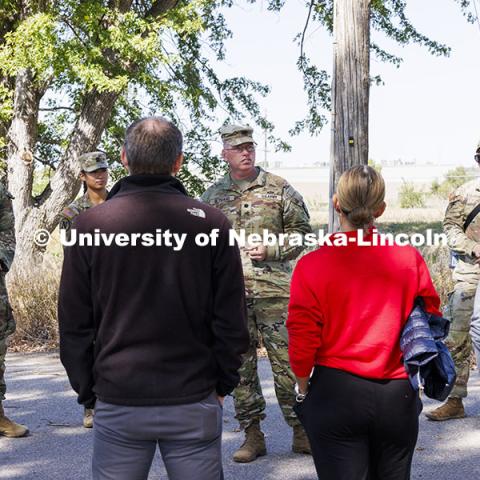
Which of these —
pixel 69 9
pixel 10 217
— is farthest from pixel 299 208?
pixel 69 9

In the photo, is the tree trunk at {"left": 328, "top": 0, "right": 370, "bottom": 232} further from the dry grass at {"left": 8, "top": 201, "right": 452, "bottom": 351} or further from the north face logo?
the north face logo

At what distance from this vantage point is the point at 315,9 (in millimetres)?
15672

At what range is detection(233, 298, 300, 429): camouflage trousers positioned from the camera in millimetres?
5617

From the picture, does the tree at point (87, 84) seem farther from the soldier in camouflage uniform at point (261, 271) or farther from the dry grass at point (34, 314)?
the soldier in camouflage uniform at point (261, 271)

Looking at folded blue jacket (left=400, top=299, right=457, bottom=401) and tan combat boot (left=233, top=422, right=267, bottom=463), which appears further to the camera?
tan combat boot (left=233, top=422, right=267, bottom=463)

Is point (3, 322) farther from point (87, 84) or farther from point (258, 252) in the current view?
point (87, 84)

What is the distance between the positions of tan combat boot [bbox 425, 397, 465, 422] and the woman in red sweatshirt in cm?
315

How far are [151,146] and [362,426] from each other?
1.35 meters

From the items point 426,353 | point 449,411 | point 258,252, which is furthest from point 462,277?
point 426,353

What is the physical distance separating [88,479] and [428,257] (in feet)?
24.7

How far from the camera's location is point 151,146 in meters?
3.06

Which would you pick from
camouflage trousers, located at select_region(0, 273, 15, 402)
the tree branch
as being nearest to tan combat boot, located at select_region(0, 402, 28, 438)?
camouflage trousers, located at select_region(0, 273, 15, 402)

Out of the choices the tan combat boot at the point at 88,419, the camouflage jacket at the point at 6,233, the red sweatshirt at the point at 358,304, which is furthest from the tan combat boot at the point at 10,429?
the red sweatshirt at the point at 358,304

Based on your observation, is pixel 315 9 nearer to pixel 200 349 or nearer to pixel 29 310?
pixel 29 310
